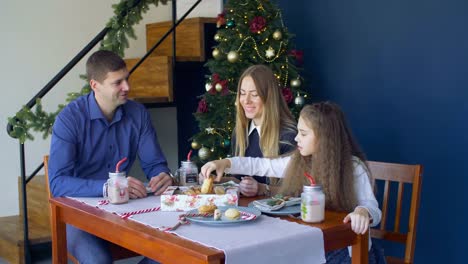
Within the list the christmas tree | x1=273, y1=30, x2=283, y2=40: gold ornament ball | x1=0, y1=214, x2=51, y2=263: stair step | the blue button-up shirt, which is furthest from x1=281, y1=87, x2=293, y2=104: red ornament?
x1=0, y1=214, x2=51, y2=263: stair step

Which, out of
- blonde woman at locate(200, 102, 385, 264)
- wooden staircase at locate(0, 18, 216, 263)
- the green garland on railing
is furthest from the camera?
wooden staircase at locate(0, 18, 216, 263)

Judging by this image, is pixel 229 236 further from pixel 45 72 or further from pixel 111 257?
pixel 45 72

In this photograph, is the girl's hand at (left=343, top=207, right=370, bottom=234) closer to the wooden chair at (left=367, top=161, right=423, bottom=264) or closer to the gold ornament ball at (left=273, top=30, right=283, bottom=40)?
the wooden chair at (left=367, top=161, right=423, bottom=264)

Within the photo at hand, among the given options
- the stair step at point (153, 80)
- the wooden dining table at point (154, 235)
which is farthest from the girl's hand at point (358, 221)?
the stair step at point (153, 80)

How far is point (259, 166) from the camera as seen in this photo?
2.61 meters

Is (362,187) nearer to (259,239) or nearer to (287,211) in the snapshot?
(287,211)

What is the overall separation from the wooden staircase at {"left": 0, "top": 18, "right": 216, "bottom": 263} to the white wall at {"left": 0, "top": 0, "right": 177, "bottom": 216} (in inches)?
9.9

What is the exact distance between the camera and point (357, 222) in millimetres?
1959

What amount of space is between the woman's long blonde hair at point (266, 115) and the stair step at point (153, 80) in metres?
1.57

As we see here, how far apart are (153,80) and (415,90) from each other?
186cm

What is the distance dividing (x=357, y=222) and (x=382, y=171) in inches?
28.4

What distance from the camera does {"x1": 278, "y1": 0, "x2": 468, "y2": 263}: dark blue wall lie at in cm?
349

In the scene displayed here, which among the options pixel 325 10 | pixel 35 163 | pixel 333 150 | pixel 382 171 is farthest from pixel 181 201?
pixel 35 163

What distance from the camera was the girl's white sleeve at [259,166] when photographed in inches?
101
